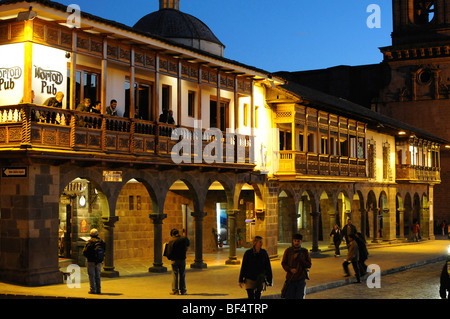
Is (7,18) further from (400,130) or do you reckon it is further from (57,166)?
(400,130)

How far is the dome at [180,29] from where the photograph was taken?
111 feet

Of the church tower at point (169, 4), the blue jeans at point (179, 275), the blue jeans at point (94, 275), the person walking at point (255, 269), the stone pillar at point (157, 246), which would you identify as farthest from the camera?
the church tower at point (169, 4)

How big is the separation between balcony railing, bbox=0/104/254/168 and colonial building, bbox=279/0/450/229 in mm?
33539

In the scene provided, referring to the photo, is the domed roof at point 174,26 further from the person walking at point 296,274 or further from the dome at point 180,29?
the person walking at point 296,274

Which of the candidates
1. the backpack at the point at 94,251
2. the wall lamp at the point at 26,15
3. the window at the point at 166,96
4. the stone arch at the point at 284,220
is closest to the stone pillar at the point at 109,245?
the backpack at the point at 94,251

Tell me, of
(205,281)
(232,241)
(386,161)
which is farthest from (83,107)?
(386,161)

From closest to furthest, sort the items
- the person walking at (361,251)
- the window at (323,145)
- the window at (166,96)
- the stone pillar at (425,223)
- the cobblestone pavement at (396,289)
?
the cobblestone pavement at (396,289) → the person walking at (361,251) → the window at (166,96) → the window at (323,145) → the stone pillar at (425,223)

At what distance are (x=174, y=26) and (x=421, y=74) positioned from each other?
25.6 metres

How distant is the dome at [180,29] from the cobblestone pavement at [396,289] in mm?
16602

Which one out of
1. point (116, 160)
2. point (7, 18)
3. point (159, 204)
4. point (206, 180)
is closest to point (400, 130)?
point (206, 180)

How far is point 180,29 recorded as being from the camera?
3412 centimetres

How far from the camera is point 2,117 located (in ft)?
53.7

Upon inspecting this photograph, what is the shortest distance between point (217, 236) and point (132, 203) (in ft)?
21.9

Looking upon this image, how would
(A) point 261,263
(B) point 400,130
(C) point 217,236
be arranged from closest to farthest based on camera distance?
(A) point 261,263 → (C) point 217,236 → (B) point 400,130
